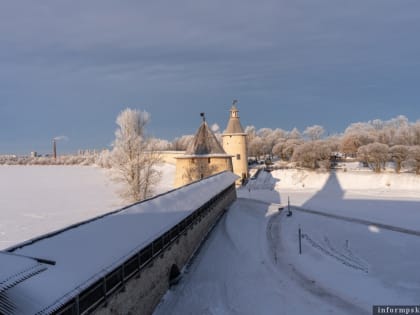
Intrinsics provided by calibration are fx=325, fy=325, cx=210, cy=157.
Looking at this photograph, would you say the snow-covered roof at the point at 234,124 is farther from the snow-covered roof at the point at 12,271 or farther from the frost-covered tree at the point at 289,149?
the snow-covered roof at the point at 12,271

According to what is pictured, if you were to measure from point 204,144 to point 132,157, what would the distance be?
6437mm

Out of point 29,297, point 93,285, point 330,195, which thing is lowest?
point 330,195

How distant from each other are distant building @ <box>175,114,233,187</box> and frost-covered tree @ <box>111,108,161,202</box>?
2819 millimetres

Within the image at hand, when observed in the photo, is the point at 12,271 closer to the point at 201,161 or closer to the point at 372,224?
the point at 372,224

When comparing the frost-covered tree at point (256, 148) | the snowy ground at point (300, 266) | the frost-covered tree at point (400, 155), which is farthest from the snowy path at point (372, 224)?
the frost-covered tree at point (256, 148)

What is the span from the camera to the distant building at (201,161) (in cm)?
2805

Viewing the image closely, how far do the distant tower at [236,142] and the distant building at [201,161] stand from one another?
32.9 feet

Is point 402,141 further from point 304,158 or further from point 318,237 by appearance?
point 318,237

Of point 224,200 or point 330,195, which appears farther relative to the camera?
point 330,195

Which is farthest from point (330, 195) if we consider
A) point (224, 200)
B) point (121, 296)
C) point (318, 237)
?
point (121, 296)

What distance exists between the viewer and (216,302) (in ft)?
30.4

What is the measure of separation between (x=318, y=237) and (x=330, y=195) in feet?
59.4

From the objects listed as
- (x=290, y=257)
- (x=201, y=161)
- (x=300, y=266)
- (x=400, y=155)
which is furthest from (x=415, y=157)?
(x=300, y=266)

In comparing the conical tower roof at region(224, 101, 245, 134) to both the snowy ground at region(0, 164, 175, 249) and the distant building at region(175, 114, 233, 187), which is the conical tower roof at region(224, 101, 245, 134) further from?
the snowy ground at region(0, 164, 175, 249)
